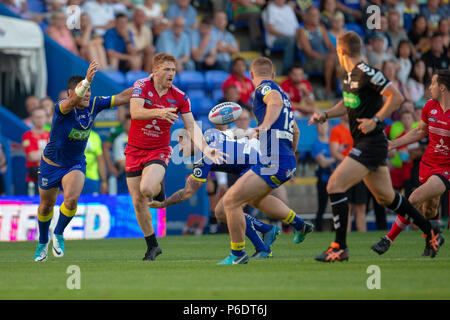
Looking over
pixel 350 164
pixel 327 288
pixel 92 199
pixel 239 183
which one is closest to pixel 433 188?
pixel 350 164

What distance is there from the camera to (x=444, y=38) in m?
22.4

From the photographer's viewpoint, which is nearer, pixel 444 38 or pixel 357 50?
pixel 357 50

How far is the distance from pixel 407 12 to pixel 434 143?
12.6 meters

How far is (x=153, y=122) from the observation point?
35.9 feet

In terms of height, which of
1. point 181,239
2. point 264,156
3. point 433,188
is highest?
point 264,156

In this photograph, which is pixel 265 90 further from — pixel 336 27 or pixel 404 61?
pixel 404 61

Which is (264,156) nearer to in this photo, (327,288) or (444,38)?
(327,288)

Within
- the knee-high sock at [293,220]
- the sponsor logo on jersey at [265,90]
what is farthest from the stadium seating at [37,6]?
the sponsor logo on jersey at [265,90]

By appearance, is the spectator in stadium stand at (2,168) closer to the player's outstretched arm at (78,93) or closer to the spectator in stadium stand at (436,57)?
the player's outstretched arm at (78,93)

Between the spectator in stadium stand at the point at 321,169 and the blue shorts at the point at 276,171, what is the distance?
7.79 meters

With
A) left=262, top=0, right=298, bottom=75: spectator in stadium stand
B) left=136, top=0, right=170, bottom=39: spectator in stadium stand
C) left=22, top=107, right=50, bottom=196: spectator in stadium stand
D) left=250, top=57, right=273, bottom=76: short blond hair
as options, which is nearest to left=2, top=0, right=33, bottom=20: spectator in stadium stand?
left=136, top=0, right=170, bottom=39: spectator in stadium stand

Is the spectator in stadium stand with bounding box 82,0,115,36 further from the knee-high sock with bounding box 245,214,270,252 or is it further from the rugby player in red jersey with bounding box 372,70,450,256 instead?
the rugby player in red jersey with bounding box 372,70,450,256

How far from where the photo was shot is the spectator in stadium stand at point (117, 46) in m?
19.2
